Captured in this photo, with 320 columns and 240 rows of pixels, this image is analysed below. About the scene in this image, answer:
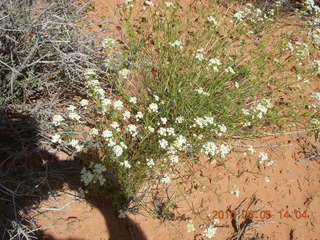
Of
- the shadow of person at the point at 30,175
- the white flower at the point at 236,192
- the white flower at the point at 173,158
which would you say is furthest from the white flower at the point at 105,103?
the white flower at the point at 236,192

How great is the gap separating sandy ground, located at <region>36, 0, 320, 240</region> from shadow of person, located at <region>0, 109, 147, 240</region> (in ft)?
0.06

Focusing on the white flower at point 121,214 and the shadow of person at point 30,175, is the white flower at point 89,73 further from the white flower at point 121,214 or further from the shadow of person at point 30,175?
the white flower at point 121,214

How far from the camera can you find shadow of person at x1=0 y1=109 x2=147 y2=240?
7.43ft

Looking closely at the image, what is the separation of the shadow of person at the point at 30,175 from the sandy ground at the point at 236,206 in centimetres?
2

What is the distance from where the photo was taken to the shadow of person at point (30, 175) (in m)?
2.26

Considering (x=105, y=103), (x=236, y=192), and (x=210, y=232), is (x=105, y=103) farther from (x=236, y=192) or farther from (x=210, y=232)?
(x=236, y=192)

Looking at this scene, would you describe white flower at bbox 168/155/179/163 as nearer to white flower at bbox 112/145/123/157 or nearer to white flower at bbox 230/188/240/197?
white flower at bbox 112/145/123/157

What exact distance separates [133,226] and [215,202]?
2.66ft

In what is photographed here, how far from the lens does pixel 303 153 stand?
3422mm

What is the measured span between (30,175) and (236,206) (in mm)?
1861

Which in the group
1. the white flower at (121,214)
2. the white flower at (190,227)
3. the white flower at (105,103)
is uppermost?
the white flower at (105,103)

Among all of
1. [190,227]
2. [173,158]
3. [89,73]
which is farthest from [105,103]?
[190,227]

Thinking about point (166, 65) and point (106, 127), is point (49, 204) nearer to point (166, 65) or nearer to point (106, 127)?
point (106, 127)

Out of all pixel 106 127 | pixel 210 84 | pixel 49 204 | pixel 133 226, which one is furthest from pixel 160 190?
pixel 210 84
